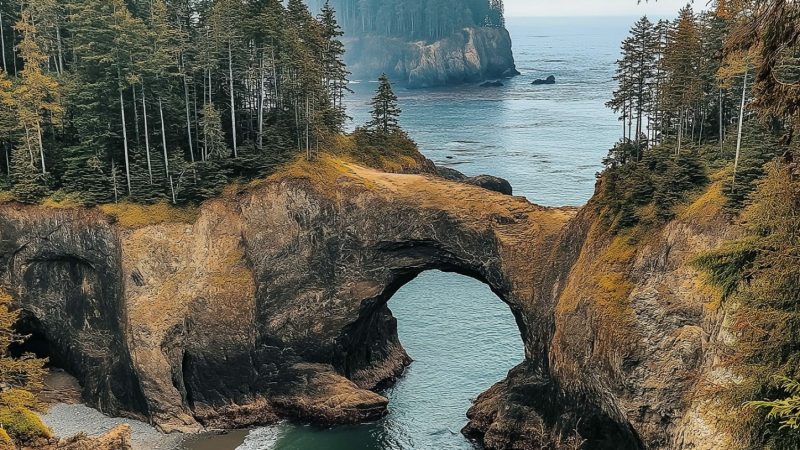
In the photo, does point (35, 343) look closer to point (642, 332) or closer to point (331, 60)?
point (331, 60)

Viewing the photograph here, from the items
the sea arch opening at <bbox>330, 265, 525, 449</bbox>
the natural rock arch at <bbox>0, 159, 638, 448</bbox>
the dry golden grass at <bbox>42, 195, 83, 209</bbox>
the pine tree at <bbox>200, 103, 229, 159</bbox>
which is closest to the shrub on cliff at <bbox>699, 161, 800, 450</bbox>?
the natural rock arch at <bbox>0, 159, 638, 448</bbox>

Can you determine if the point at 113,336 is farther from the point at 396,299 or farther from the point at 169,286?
the point at 396,299

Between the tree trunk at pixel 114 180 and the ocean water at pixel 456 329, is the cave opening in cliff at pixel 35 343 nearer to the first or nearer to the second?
the tree trunk at pixel 114 180

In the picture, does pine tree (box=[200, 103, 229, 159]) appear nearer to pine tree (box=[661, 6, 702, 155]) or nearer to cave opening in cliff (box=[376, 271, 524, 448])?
cave opening in cliff (box=[376, 271, 524, 448])

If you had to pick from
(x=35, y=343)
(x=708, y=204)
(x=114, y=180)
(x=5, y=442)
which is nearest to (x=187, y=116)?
(x=114, y=180)

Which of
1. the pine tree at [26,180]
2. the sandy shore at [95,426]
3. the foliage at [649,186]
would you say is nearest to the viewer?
the foliage at [649,186]

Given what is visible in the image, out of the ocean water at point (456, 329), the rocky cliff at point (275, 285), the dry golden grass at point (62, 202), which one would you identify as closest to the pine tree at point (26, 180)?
the dry golden grass at point (62, 202)
